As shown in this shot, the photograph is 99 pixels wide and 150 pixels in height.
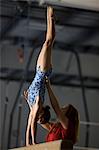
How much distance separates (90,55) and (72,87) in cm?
47

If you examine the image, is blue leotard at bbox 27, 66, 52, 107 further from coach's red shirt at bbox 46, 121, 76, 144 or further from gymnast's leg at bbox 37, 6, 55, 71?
coach's red shirt at bbox 46, 121, 76, 144

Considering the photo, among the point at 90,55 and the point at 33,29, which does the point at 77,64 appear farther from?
the point at 33,29

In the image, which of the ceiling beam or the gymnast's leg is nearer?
the gymnast's leg

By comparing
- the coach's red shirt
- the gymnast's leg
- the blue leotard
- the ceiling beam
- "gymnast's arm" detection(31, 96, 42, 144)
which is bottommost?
the coach's red shirt

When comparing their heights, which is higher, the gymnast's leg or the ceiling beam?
the ceiling beam

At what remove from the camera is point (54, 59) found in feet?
18.6

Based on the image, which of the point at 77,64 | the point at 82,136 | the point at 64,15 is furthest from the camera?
the point at 77,64

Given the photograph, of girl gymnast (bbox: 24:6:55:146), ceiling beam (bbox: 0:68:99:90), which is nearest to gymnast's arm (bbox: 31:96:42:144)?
girl gymnast (bbox: 24:6:55:146)

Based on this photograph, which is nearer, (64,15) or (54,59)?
(64,15)

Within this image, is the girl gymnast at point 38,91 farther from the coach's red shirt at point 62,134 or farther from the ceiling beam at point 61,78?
the ceiling beam at point 61,78

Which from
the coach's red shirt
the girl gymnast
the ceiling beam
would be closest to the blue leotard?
the girl gymnast

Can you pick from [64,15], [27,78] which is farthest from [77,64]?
[64,15]

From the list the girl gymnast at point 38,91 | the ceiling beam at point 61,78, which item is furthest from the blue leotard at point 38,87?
the ceiling beam at point 61,78

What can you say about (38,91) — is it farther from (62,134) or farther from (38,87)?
(62,134)
